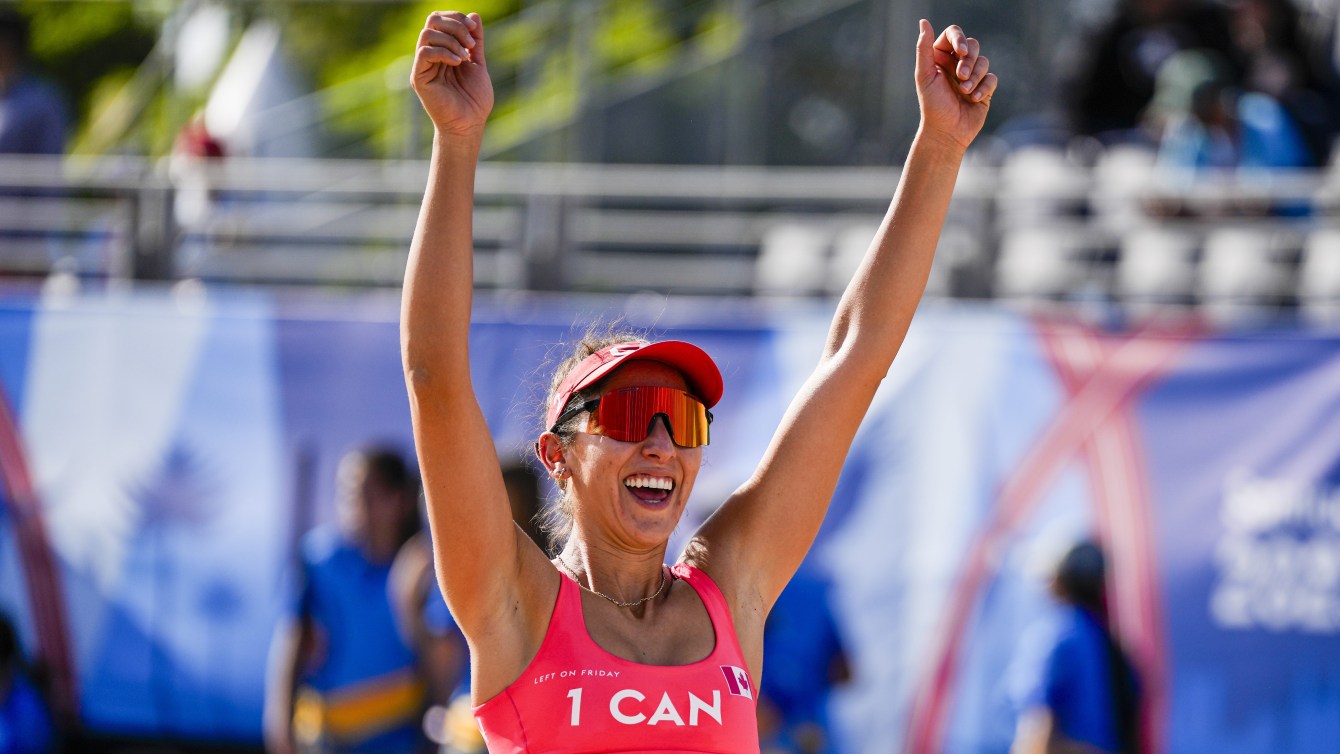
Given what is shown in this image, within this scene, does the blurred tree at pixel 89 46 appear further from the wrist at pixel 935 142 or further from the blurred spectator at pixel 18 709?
the wrist at pixel 935 142

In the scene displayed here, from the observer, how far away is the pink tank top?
2.45m

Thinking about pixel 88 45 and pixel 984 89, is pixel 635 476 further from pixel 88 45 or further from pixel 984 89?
pixel 88 45

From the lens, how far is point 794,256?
361 inches

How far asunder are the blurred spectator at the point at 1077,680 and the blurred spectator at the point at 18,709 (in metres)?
4.53

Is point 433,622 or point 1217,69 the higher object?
point 1217,69

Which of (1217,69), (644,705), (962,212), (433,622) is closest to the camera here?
(644,705)

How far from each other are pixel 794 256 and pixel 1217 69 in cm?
241

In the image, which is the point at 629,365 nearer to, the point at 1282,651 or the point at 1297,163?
the point at 1282,651

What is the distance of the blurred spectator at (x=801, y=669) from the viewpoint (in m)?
6.88

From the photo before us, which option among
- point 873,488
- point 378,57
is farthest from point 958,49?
point 378,57

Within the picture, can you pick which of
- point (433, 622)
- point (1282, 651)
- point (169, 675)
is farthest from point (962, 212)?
point (169, 675)

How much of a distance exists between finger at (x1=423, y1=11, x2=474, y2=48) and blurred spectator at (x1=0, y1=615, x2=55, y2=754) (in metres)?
6.27

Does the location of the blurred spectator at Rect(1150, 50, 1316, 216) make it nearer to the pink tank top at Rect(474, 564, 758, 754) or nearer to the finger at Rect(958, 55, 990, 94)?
the finger at Rect(958, 55, 990, 94)

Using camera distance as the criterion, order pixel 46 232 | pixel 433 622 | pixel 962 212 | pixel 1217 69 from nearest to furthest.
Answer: pixel 433 622
pixel 962 212
pixel 1217 69
pixel 46 232
